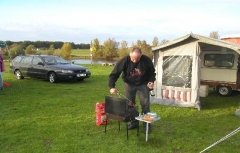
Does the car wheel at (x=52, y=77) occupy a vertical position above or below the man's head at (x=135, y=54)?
below

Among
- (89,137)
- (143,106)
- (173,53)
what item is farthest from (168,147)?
(173,53)

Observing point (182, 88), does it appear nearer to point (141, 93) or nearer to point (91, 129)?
point (141, 93)

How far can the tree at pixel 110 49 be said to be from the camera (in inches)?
1598

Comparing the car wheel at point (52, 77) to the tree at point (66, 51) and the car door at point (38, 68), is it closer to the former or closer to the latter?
the car door at point (38, 68)

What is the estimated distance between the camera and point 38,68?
13258mm

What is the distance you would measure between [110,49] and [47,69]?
2835 centimetres

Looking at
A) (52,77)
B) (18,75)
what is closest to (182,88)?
(52,77)

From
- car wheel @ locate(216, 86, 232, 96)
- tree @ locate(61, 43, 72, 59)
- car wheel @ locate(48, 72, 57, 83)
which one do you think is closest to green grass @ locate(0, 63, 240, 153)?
car wheel @ locate(216, 86, 232, 96)

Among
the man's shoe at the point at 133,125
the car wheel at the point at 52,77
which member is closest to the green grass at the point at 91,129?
the man's shoe at the point at 133,125

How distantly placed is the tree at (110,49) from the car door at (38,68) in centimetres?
2722

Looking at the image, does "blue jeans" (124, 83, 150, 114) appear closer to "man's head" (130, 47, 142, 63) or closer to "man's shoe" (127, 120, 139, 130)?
"man's shoe" (127, 120, 139, 130)

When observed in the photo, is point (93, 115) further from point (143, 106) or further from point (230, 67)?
point (230, 67)

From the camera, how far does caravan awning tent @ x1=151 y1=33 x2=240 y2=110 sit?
7.81m

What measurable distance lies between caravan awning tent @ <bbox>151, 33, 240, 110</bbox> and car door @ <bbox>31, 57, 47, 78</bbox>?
6.85 m
